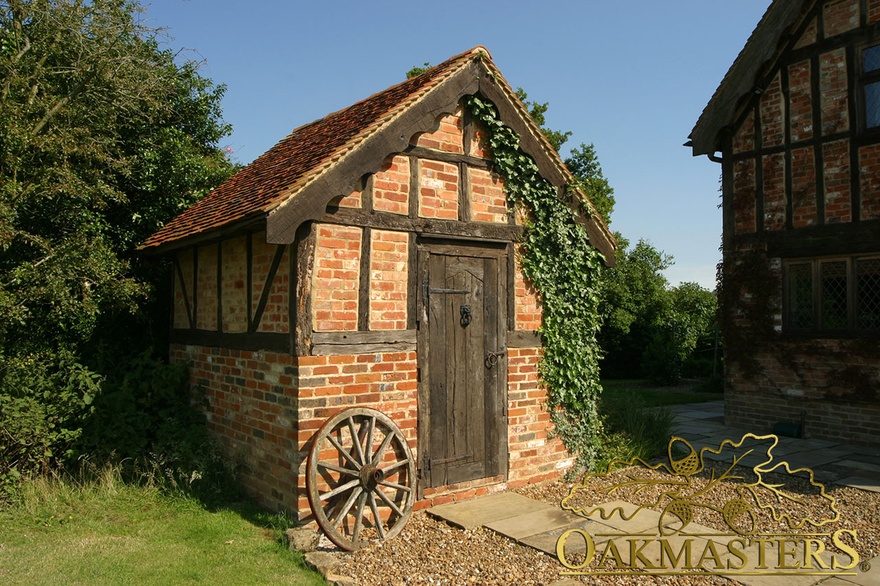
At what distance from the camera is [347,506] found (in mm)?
5660

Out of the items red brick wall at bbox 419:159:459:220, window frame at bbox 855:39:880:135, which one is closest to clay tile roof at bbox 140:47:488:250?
red brick wall at bbox 419:159:459:220

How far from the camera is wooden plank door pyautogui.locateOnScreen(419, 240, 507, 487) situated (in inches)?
260

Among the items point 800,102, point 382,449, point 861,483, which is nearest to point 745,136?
point 800,102

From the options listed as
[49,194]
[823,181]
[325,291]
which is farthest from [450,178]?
[823,181]

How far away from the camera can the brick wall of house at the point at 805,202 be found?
10047mm

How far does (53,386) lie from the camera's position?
289 inches

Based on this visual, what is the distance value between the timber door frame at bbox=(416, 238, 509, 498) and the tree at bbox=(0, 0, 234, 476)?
378 cm

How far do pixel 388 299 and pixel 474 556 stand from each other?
97.6 inches

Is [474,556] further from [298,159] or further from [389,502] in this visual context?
[298,159]

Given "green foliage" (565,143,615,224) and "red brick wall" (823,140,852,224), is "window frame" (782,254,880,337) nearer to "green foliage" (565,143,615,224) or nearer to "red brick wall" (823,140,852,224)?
"red brick wall" (823,140,852,224)

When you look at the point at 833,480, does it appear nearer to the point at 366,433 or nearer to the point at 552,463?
the point at 552,463

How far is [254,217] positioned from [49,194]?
3.19 m

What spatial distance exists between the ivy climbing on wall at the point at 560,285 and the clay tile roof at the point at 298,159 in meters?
0.92

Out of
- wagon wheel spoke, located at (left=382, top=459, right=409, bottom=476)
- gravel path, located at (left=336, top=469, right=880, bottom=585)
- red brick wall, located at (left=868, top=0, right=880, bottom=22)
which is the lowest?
gravel path, located at (left=336, top=469, right=880, bottom=585)
